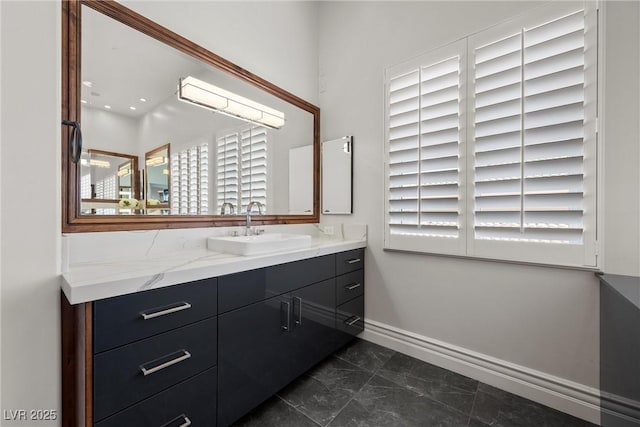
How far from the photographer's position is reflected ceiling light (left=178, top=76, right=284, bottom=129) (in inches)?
66.2

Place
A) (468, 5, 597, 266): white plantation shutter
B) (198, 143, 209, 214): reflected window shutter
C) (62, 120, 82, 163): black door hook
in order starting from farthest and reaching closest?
(198, 143, 209, 214): reflected window shutter → (468, 5, 597, 266): white plantation shutter → (62, 120, 82, 163): black door hook

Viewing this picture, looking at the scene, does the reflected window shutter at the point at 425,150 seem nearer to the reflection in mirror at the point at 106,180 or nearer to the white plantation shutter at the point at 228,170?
the white plantation shutter at the point at 228,170

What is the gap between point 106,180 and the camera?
1.35 metres

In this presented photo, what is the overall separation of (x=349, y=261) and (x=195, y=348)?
1264 mm

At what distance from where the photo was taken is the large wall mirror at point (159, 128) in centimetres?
126

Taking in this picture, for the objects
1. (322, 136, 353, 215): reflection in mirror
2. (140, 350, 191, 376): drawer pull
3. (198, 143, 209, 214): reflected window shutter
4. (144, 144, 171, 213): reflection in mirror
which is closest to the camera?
(140, 350, 191, 376): drawer pull

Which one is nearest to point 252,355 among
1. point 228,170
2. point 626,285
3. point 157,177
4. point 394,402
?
point 394,402

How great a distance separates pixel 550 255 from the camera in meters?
1.49

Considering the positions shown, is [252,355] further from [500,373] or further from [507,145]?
[507,145]

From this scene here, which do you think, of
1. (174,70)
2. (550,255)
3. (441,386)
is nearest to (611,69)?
(550,255)

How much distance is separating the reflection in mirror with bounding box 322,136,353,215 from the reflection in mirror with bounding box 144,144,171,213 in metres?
1.38

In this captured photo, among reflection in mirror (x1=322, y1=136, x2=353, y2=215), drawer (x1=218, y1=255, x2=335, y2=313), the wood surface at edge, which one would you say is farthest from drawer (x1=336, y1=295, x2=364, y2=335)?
the wood surface at edge

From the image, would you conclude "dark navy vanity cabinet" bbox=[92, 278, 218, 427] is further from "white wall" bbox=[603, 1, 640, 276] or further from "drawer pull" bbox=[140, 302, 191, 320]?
"white wall" bbox=[603, 1, 640, 276]

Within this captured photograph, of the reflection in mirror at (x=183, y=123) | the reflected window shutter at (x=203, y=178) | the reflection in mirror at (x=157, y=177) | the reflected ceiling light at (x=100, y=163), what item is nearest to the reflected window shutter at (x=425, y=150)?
the reflection in mirror at (x=183, y=123)
